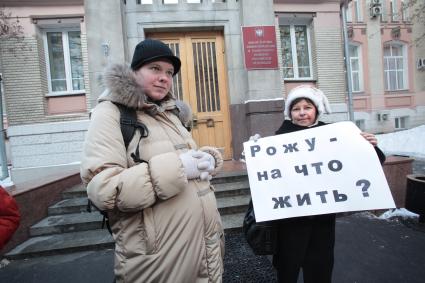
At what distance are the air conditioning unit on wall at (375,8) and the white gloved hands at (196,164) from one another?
14102 mm

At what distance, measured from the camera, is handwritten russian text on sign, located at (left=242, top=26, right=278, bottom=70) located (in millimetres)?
6062

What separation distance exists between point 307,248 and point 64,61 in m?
8.25

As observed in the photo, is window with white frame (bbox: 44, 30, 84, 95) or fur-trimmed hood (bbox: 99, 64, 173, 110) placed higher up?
window with white frame (bbox: 44, 30, 84, 95)

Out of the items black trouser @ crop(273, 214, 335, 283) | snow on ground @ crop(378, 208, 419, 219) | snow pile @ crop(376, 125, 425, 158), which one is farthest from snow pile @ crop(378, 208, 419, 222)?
snow pile @ crop(376, 125, 425, 158)

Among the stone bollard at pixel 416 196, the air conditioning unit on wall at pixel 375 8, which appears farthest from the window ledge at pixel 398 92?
the stone bollard at pixel 416 196

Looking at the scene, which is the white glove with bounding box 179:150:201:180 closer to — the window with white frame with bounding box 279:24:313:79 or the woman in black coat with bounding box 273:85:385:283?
the woman in black coat with bounding box 273:85:385:283

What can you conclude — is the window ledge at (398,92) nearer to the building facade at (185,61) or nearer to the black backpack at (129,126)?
the building facade at (185,61)

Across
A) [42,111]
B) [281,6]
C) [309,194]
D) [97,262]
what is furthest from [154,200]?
[281,6]

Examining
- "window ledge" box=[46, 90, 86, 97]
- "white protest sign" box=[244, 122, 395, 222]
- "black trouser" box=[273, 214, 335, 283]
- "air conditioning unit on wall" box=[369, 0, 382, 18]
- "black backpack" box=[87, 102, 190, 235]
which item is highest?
"air conditioning unit on wall" box=[369, 0, 382, 18]

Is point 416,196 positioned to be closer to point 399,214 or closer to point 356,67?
point 399,214

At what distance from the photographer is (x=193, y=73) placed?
6406 millimetres

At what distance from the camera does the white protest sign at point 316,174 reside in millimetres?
1688

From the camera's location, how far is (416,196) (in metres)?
3.65

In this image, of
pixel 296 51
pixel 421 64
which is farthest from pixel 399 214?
pixel 421 64
